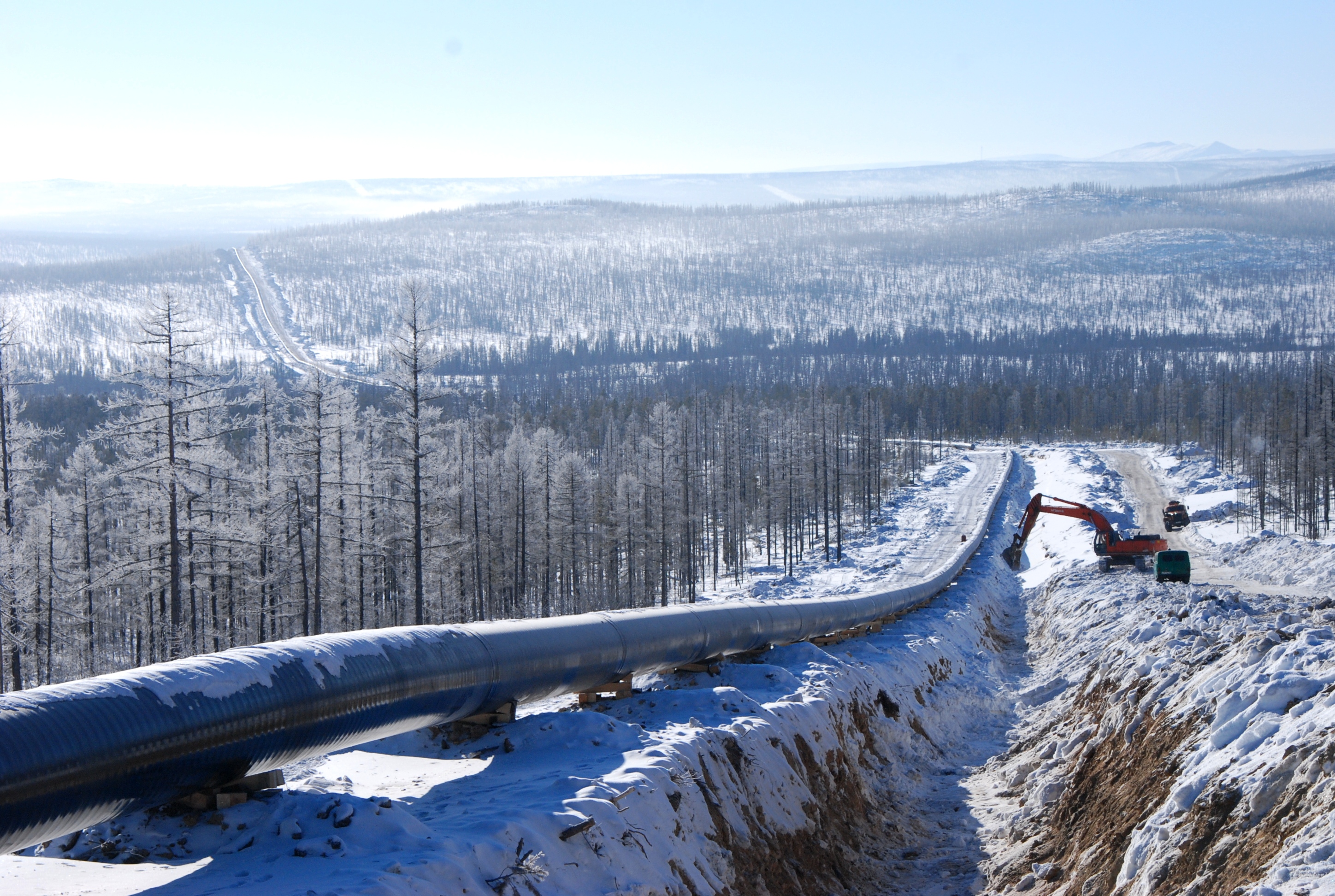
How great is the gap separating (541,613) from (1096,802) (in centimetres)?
5213

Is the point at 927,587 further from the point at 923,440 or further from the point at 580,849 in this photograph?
the point at 923,440

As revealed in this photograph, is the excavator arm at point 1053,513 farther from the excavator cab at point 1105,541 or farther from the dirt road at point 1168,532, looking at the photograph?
the dirt road at point 1168,532

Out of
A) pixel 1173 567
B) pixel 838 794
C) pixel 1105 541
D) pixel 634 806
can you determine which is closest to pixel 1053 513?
pixel 1105 541

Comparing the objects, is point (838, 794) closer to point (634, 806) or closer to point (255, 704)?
point (634, 806)

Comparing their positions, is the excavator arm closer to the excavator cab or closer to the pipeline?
the excavator cab

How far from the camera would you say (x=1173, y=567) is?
3462 cm

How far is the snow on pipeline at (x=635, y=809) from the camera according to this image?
7.04 meters

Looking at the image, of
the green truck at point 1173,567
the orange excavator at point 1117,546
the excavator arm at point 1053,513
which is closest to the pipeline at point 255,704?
the green truck at point 1173,567

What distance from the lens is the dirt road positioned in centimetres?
3634

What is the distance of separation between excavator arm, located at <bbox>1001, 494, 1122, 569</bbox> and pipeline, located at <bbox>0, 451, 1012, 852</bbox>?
114 feet

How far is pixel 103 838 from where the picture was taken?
7.51 m

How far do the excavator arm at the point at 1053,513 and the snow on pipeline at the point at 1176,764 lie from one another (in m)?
19.9

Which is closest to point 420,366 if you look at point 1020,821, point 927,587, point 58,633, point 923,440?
point 927,587

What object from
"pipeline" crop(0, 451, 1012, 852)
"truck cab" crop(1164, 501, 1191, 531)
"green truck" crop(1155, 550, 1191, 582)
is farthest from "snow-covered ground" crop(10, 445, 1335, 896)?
"truck cab" crop(1164, 501, 1191, 531)
